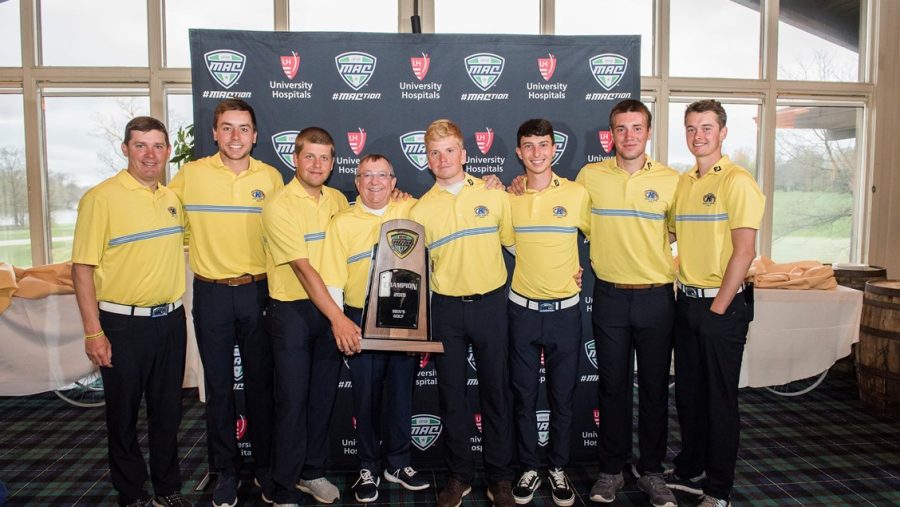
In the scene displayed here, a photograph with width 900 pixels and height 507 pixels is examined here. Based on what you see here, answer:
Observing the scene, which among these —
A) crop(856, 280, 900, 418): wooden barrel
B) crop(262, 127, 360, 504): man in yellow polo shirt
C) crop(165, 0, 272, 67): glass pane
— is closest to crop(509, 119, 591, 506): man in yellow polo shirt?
crop(262, 127, 360, 504): man in yellow polo shirt

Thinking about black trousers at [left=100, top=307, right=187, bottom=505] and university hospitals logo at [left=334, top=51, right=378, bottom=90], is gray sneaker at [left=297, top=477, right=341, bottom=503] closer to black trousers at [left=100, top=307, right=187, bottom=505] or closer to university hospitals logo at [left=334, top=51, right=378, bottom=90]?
black trousers at [left=100, top=307, right=187, bottom=505]

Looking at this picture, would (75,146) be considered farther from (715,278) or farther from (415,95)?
(715,278)

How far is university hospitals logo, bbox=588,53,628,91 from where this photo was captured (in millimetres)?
3494

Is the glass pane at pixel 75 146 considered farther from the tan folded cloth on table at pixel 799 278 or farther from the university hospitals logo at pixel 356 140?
the tan folded cloth on table at pixel 799 278

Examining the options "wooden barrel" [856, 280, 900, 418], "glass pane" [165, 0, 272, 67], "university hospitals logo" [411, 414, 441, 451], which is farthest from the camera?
"glass pane" [165, 0, 272, 67]

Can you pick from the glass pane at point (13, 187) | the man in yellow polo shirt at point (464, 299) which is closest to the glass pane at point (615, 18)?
the man in yellow polo shirt at point (464, 299)

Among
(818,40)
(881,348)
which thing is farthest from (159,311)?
(818,40)

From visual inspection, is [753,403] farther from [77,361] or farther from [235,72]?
[77,361]

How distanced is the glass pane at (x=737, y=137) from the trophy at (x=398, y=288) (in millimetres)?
4023

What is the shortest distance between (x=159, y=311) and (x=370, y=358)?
40.3 inches

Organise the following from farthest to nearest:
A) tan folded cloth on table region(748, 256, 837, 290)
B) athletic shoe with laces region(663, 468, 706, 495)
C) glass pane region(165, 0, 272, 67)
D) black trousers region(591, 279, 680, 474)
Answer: glass pane region(165, 0, 272, 67) < tan folded cloth on table region(748, 256, 837, 290) < athletic shoe with laces region(663, 468, 706, 495) < black trousers region(591, 279, 680, 474)

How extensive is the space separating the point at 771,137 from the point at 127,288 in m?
5.90

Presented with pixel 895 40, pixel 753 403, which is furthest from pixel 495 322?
pixel 895 40

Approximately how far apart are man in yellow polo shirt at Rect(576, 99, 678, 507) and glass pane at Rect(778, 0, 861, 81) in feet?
13.5
